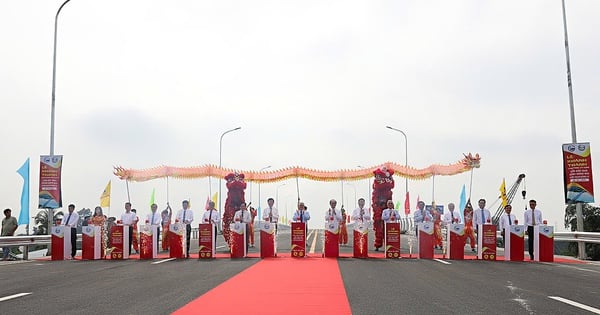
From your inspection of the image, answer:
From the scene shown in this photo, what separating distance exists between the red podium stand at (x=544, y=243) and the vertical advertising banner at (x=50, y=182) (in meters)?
17.5

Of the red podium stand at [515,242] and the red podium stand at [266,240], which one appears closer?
the red podium stand at [515,242]

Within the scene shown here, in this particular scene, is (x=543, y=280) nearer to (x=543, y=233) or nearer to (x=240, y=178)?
(x=543, y=233)

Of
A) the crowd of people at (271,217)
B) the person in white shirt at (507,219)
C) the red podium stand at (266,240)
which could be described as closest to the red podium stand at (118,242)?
the crowd of people at (271,217)

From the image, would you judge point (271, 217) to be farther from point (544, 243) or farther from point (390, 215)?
point (544, 243)

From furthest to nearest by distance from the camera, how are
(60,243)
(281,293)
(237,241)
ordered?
(60,243), (237,241), (281,293)

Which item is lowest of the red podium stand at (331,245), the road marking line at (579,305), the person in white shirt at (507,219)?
the road marking line at (579,305)

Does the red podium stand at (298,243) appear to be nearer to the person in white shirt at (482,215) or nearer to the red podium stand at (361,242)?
the red podium stand at (361,242)

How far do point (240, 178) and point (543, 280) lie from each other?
16441mm

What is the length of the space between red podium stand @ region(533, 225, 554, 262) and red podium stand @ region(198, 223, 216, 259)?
10.1 m

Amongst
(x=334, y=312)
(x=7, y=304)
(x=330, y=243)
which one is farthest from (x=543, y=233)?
(x=7, y=304)

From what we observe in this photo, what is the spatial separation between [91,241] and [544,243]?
47.0 feet

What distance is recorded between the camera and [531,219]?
19.7m

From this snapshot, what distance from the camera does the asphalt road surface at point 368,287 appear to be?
28.3 ft

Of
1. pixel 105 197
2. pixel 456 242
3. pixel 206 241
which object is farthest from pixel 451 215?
pixel 105 197
